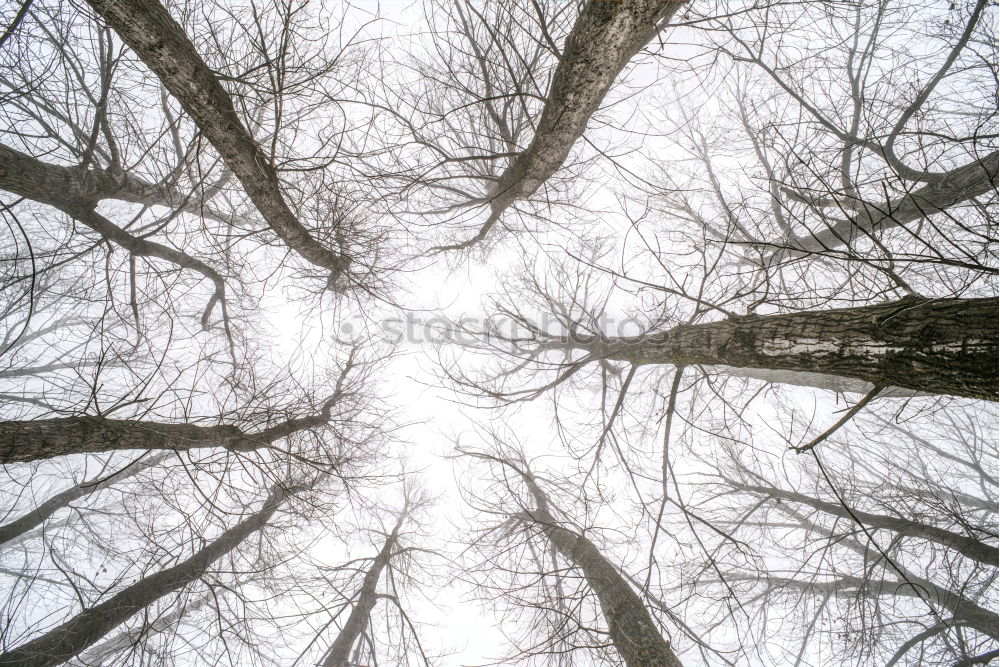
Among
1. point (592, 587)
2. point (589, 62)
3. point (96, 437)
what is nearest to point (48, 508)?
point (96, 437)

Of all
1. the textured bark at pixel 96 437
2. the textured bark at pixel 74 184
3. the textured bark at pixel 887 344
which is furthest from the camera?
the textured bark at pixel 74 184

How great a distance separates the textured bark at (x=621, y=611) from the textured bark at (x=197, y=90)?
357 cm

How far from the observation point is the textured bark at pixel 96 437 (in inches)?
110

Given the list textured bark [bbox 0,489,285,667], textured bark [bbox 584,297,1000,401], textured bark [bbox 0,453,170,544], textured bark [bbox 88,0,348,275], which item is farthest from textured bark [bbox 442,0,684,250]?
textured bark [bbox 0,453,170,544]

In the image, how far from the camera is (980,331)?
1605 millimetres

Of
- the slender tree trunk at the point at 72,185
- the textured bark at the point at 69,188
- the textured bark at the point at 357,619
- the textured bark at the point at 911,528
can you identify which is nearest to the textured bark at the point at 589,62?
the slender tree trunk at the point at 72,185

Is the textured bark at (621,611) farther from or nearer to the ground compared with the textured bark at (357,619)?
nearer to the ground

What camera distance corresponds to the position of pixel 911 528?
171 inches

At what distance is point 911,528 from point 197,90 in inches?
327

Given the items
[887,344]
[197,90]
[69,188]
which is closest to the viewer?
[887,344]

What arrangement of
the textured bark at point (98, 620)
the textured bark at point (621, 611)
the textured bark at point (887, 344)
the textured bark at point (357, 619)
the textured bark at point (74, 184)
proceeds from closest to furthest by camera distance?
the textured bark at point (887, 344) < the textured bark at point (621, 611) < the textured bark at point (74, 184) < the textured bark at point (98, 620) < the textured bark at point (357, 619)

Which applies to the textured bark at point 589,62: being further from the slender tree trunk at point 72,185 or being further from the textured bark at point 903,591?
the textured bark at point 903,591

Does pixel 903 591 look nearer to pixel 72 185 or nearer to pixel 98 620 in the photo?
pixel 98 620

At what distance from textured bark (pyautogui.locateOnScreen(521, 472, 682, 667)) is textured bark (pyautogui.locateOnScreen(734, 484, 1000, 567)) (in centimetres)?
223
